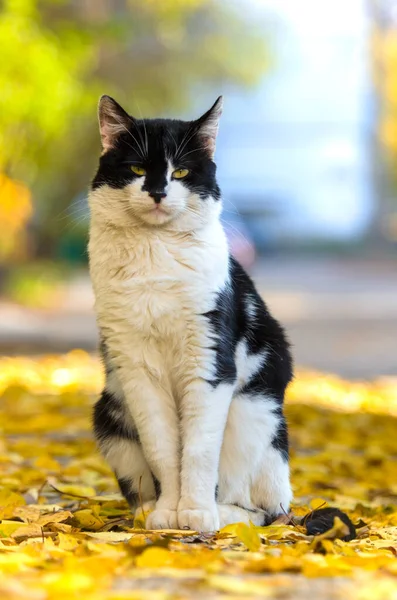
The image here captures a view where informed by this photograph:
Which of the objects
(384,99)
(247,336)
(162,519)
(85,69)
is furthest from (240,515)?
(384,99)

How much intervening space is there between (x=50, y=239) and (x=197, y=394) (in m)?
19.8

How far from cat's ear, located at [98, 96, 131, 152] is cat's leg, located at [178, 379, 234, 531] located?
103 centimetres

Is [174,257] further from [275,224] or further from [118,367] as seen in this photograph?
[275,224]

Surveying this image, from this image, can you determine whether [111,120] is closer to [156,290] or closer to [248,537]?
[156,290]

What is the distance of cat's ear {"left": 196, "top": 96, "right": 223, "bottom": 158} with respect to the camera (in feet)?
12.4

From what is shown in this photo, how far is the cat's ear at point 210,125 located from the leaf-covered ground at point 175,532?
149cm

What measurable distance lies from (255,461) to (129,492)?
1.74 ft

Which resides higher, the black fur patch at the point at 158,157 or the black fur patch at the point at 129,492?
the black fur patch at the point at 158,157

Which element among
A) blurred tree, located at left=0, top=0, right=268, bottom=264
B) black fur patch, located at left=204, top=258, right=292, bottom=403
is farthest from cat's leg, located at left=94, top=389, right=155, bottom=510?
blurred tree, located at left=0, top=0, right=268, bottom=264

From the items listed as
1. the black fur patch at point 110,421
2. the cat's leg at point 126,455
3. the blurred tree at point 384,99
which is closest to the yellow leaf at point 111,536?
the cat's leg at point 126,455

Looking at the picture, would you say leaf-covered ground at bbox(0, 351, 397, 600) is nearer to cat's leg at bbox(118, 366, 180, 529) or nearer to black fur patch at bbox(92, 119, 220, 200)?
cat's leg at bbox(118, 366, 180, 529)

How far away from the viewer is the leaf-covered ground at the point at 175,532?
245 cm

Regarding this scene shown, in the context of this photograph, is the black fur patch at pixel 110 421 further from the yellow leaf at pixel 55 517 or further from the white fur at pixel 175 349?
the yellow leaf at pixel 55 517

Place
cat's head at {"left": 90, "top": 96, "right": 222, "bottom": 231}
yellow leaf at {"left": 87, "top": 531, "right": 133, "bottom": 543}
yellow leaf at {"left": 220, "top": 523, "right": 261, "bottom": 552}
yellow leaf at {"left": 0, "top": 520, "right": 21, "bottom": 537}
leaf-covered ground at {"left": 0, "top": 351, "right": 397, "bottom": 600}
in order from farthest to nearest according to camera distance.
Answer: cat's head at {"left": 90, "top": 96, "right": 222, "bottom": 231} → yellow leaf at {"left": 0, "top": 520, "right": 21, "bottom": 537} → yellow leaf at {"left": 87, "top": 531, "right": 133, "bottom": 543} → yellow leaf at {"left": 220, "top": 523, "right": 261, "bottom": 552} → leaf-covered ground at {"left": 0, "top": 351, "right": 397, "bottom": 600}
